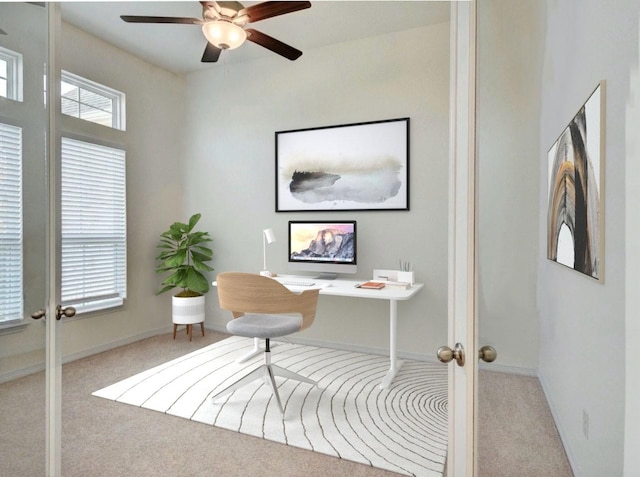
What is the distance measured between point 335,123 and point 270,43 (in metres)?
1.12

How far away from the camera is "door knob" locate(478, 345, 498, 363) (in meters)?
0.94

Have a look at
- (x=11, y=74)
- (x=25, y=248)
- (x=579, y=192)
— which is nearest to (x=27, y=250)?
(x=25, y=248)

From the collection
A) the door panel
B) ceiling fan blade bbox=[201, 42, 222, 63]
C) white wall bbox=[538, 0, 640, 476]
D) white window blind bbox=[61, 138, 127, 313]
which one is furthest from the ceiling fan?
white wall bbox=[538, 0, 640, 476]

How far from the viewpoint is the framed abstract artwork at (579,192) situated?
826mm

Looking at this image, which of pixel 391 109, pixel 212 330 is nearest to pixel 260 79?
pixel 391 109

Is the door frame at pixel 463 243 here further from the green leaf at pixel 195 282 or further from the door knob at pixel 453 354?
the green leaf at pixel 195 282

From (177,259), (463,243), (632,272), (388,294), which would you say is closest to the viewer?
(632,272)

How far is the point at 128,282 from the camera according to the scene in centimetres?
381

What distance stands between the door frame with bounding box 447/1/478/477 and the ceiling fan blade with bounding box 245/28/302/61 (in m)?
1.81

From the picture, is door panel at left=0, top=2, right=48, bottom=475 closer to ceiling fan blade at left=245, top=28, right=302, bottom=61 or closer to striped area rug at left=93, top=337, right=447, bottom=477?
striped area rug at left=93, top=337, right=447, bottom=477

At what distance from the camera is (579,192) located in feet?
2.88

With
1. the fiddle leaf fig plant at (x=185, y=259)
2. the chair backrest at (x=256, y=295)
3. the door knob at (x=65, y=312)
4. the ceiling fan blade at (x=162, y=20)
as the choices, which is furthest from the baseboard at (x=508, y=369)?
the fiddle leaf fig plant at (x=185, y=259)

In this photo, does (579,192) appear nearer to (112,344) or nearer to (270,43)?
(270,43)

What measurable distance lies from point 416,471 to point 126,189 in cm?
346
